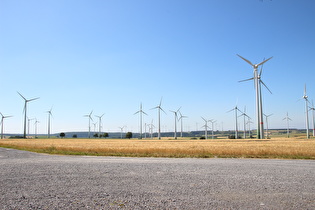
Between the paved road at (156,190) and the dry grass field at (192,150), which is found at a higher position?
the paved road at (156,190)

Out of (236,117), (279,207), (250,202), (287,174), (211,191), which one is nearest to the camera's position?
(279,207)

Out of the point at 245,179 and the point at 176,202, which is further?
the point at 245,179

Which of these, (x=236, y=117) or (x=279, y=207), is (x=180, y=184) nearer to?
(x=279, y=207)

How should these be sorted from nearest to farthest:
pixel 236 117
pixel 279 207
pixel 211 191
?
pixel 279 207 → pixel 211 191 → pixel 236 117

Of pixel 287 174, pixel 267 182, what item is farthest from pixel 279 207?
pixel 287 174

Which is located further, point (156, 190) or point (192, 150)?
point (192, 150)

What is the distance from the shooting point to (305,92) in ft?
437

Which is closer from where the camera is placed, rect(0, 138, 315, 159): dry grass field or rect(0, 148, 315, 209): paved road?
rect(0, 148, 315, 209): paved road

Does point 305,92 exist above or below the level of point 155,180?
above

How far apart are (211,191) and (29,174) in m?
10.5

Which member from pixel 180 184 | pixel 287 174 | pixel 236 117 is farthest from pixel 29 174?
pixel 236 117

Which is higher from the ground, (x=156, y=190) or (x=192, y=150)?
(x=156, y=190)

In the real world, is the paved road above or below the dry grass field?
above

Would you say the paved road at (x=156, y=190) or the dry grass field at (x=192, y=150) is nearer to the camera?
the paved road at (x=156, y=190)
